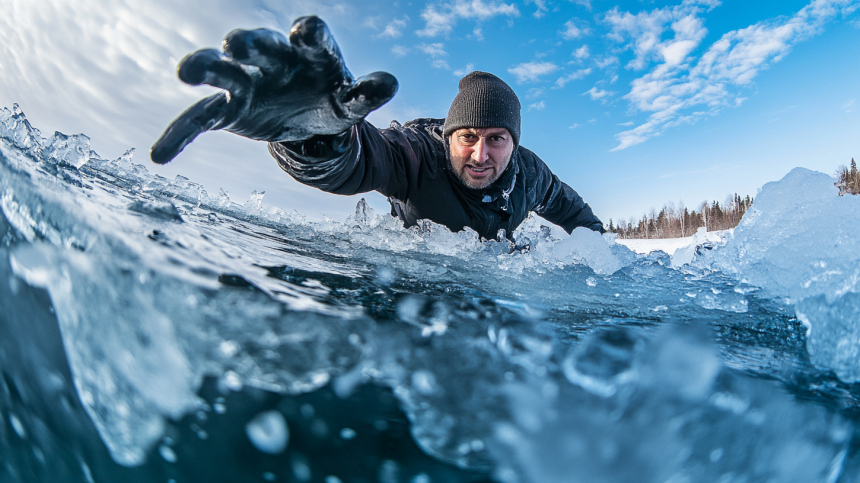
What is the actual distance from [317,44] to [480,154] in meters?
2.22

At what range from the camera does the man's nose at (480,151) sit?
3.41 meters

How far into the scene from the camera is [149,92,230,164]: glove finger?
119 cm

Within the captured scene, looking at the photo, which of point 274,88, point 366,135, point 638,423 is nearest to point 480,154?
point 366,135

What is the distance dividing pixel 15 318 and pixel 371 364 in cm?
113

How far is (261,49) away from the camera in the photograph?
1.32 m

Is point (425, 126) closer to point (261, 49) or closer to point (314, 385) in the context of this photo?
point (261, 49)

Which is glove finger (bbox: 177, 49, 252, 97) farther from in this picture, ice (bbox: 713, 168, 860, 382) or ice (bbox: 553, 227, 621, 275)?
ice (bbox: 713, 168, 860, 382)

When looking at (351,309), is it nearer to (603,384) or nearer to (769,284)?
(603,384)

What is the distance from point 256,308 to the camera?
0.97 metres

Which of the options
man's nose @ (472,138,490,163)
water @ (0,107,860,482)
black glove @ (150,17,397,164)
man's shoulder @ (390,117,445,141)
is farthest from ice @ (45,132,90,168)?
man's nose @ (472,138,490,163)

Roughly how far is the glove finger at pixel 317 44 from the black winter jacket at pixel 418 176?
60 centimetres

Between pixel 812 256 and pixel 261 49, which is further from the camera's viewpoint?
pixel 812 256

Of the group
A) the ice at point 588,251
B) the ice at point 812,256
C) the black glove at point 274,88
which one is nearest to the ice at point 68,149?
the black glove at point 274,88

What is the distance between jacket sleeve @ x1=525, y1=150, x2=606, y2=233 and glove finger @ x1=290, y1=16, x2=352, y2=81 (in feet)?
10.4
